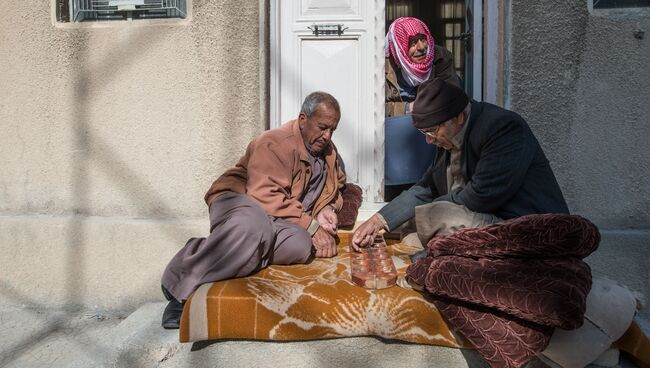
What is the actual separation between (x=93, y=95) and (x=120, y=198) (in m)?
0.77

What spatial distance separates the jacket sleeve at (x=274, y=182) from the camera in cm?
314

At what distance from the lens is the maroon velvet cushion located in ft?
12.1

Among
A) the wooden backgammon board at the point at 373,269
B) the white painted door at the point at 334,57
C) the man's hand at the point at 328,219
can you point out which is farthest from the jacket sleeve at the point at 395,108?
the wooden backgammon board at the point at 373,269

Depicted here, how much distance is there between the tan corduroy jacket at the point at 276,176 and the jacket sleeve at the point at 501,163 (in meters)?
1.08

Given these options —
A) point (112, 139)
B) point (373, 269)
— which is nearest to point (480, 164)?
point (373, 269)

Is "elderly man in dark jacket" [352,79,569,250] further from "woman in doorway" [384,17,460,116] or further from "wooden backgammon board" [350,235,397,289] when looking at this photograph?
"woman in doorway" [384,17,460,116]

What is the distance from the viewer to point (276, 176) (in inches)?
126

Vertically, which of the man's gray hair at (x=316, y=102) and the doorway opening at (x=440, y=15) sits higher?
the doorway opening at (x=440, y=15)

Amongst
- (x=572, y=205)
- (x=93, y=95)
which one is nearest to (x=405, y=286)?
(x=572, y=205)

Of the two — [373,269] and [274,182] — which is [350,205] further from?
[373,269]

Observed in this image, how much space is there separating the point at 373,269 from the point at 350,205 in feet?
3.09

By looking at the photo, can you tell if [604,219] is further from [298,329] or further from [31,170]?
[31,170]

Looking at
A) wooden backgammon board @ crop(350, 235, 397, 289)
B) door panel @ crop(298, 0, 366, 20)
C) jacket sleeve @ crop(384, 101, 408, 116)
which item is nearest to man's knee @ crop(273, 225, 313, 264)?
wooden backgammon board @ crop(350, 235, 397, 289)

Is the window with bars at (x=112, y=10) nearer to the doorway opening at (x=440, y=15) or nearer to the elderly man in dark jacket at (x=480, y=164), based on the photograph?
the elderly man in dark jacket at (x=480, y=164)
